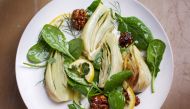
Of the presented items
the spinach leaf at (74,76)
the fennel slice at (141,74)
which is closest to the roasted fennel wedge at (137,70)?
the fennel slice at (141,74)

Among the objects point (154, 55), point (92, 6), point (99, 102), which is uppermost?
point (92, 6)

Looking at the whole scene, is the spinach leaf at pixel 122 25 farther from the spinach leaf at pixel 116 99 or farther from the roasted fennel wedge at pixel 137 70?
the spinach leaf at pixel 116 99

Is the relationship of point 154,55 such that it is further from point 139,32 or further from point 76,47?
point 76,47

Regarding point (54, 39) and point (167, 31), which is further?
point (167, 31)

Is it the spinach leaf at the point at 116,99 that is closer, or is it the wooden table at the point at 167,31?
the spinach leaf at the point at 116,99

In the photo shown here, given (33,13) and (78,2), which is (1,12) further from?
(78,2)

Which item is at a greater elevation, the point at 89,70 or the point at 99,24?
the point at 99,24

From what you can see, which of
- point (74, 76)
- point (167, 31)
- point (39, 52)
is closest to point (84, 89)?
point (74, 76)
